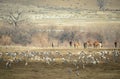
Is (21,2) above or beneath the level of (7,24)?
above

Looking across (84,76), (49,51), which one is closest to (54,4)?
(49,51)

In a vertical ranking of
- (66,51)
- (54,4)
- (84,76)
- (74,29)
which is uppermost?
(54,4)

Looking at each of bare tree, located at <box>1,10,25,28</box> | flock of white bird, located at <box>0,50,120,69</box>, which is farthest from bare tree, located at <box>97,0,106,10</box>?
bare tree, located at <box>1,10,25,28</box>

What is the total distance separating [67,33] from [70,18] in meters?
0.25

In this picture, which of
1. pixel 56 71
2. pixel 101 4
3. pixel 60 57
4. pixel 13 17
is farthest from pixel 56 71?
pixel 101 4

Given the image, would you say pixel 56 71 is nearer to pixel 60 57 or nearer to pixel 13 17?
pixel 60 57

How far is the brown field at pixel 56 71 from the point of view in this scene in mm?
5234

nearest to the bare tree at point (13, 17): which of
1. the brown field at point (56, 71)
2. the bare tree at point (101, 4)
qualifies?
the brown field at point (56, 71)

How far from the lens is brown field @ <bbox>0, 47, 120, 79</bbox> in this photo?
5.23m

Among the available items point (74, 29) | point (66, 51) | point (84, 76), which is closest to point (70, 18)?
point (74, 29)

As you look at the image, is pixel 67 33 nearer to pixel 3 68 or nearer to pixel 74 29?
pixel 74 29

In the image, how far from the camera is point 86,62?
5.32 meters

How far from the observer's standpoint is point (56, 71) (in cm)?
527

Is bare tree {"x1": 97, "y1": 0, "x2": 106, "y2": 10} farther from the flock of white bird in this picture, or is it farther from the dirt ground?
the dirt ground
